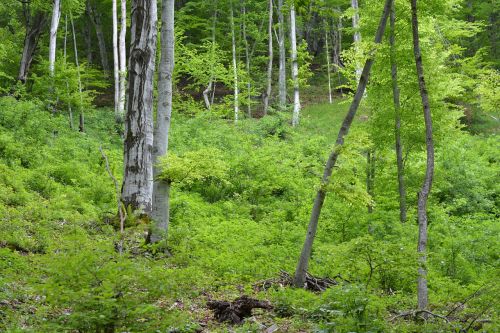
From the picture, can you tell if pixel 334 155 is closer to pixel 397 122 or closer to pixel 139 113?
pixel 139 113

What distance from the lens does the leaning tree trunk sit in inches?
349

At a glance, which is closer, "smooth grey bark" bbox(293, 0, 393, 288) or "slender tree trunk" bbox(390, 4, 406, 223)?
"smooth grey bark" bbox(293, 0, 393, 288)

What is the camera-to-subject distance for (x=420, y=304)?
6.74 m

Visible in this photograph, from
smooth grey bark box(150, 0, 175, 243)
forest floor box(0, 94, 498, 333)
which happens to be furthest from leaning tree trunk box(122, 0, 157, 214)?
forest floor box(0, 94, 498, 333)

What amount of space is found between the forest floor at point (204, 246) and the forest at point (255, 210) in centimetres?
3

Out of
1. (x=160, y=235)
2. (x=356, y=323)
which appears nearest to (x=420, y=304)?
(x=356, y=323)

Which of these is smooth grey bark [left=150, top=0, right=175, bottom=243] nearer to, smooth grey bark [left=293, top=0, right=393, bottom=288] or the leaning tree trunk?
the leaning tree trunk

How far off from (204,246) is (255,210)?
3.58 metres

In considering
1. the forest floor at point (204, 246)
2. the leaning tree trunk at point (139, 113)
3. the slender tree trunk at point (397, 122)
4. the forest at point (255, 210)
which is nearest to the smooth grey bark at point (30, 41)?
the forest at point (255, 210)

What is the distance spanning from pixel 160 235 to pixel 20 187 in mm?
3872

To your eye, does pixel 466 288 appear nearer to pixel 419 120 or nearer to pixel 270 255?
pixel 270 255

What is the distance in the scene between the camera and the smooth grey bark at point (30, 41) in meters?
20.4

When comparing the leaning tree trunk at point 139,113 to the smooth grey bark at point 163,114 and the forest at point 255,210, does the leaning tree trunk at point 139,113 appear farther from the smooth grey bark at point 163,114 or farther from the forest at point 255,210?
the smooth grey bark at point 163,114

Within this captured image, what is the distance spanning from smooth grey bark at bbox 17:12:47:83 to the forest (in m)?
0.69
